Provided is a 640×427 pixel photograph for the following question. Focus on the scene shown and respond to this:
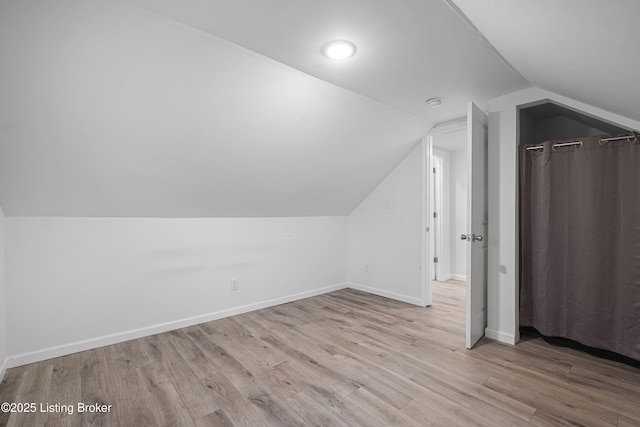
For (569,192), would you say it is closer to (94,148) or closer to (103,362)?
(94,148)

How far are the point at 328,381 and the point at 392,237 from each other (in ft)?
7.50

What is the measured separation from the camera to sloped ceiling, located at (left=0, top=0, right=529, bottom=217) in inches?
60.2

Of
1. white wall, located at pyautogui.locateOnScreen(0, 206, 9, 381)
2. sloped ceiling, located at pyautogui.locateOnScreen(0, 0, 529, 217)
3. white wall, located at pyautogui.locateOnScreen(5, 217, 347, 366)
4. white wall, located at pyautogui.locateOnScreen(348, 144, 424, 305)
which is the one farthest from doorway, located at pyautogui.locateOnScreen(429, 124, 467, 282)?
white wall, located at pyautogui.locateOnScreen(0, 206, 9, 381)

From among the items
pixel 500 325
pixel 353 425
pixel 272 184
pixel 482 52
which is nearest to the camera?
pixel 353 425

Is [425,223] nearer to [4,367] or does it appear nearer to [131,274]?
[131,274]

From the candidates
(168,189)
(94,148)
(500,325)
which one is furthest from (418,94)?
(94,148)

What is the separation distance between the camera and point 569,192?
251cm

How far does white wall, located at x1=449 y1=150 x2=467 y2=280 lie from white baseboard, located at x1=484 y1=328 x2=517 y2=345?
2.39 meters

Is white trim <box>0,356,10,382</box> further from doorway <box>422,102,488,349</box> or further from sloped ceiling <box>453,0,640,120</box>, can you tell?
sloped ceiling <box>453,0,640,120</box>

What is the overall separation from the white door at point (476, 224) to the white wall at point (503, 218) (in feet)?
0.20

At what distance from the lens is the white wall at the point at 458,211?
502cm

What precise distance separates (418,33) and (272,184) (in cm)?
196

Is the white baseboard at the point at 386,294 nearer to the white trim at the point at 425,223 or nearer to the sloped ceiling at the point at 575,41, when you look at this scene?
the white trim at the point at 425,223

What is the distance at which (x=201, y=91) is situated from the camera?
6.63 feet
